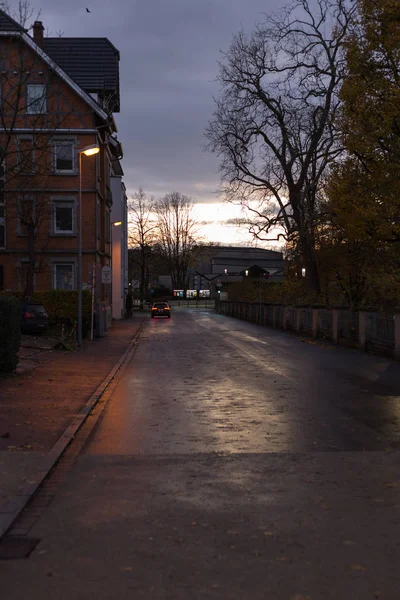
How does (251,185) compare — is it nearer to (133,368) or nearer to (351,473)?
(133,368)

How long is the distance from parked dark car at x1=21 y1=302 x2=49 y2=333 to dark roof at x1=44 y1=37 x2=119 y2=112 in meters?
17.2

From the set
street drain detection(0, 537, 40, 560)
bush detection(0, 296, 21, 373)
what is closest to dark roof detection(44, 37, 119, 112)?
bush detection(0, 296, 21, 373)

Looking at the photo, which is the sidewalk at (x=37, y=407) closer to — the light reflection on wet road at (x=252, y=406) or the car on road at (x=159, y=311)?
the light reflection on wet road at (x=252, y=406)

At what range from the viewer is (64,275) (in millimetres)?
41812

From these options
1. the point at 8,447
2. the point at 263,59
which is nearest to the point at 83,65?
the point at 263,59

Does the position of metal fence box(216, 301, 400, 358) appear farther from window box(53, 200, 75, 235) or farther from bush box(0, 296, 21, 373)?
window box(53, 200, 75, 235)

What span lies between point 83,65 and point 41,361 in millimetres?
27446

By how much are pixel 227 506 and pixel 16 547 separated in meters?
1.86

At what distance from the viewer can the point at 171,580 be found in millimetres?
A: 4609

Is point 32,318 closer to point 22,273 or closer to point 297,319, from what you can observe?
point 22,273

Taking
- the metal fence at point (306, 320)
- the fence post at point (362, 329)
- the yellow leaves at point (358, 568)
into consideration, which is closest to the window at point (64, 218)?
the metal fence at point (306, 320)

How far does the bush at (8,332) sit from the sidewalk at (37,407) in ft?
1.17

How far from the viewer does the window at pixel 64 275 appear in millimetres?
41656

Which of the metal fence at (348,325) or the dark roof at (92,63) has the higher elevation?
the dark roof at (92,63)
